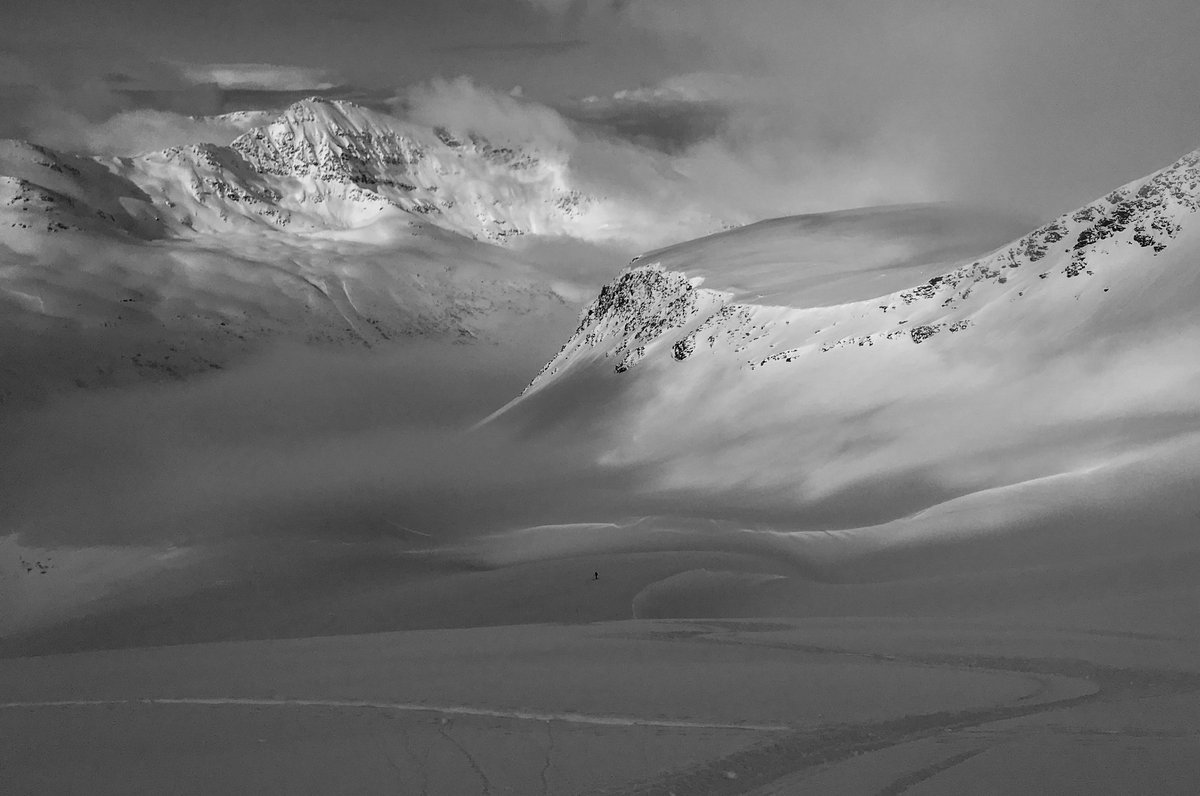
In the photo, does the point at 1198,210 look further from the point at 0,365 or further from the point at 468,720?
the point at 0,365

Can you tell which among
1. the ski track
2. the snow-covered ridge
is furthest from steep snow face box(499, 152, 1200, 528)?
the ski track

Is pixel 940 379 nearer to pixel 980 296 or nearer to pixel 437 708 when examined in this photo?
pixel 980 296

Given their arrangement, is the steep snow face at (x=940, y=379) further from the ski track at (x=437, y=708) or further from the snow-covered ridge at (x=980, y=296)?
the ski track at (x=437, y=708)

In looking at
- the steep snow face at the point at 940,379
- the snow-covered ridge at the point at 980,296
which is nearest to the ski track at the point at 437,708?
the steep snow face at the point at 940,379

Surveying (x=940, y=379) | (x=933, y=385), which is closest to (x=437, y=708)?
(x=933, y=385)

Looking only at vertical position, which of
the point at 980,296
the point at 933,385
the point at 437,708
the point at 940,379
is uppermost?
the point at 980,296

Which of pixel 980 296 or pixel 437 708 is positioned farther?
pixel 980 296

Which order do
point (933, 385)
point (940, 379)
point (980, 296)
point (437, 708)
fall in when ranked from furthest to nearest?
point (980, 296), point (940, 379), point (933, 385), point (437, 708)

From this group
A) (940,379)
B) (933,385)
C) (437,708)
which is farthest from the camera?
(940,379)
